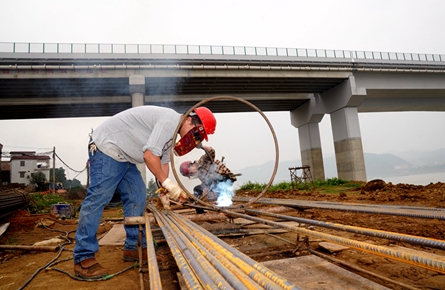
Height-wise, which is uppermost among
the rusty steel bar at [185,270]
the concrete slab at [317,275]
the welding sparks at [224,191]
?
the welding sparks at [224,191]

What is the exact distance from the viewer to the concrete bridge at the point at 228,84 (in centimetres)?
1401

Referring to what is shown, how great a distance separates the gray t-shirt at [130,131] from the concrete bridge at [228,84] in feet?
41.3

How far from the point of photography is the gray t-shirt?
2689mm

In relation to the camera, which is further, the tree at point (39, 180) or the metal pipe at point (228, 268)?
the tree at point (39, 180)

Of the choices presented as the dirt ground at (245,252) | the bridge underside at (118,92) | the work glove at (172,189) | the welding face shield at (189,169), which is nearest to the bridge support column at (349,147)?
the bridge underside at (118,92)

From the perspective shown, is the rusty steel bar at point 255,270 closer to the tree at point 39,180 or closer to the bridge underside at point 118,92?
the bridge underside at point 118,92

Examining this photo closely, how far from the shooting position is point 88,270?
2.53 metres

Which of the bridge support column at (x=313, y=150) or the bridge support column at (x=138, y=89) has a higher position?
the bridge support column at (x=138, y=89)

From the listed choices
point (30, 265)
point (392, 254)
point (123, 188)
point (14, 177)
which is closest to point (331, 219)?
point (123, 188)

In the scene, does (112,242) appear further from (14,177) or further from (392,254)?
(14,177)

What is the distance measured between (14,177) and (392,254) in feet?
197

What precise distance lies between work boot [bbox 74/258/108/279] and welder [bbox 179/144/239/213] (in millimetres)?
2063

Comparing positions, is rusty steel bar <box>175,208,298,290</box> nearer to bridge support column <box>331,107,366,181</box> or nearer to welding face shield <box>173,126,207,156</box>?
welding face shield <box>173,126,207,156</box>

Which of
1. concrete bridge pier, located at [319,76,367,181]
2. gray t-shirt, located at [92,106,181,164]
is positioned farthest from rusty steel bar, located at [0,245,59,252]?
concrete bridge pier, located at [319,76,367,181]
